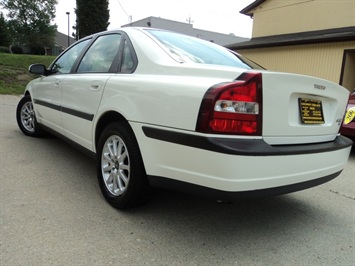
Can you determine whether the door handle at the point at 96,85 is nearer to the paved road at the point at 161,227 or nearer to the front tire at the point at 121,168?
the front tire at the point at 121,168

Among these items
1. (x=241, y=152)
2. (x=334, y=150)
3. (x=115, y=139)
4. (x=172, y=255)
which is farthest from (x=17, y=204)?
(x=334, y=150)

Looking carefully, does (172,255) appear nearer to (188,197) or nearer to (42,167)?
(188,197)

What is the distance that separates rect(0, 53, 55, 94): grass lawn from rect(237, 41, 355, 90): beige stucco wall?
10.8 m

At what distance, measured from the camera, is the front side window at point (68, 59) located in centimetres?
381

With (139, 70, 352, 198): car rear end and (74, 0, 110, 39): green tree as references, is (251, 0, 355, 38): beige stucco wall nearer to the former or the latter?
(139, 70, 352, 198): car rear end

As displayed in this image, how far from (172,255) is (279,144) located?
1020 mm

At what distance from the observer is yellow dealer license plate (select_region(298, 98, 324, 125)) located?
2.25 metres

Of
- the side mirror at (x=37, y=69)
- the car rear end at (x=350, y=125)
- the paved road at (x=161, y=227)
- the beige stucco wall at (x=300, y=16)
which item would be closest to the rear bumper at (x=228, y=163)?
the paved road at (x=161, y=227)

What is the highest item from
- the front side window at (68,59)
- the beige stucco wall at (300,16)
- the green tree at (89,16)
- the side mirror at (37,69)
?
the green tree at (89,16)

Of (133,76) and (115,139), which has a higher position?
(133,76)

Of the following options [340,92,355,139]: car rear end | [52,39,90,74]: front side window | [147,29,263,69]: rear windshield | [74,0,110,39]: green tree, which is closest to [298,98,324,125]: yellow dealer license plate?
[147,29,263,69]: rear windshield

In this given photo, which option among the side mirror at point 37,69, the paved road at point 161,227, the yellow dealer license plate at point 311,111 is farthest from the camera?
the side mirror at point 37,69

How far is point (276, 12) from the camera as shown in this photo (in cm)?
1634

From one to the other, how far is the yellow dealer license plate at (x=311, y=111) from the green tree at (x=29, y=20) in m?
46.1
